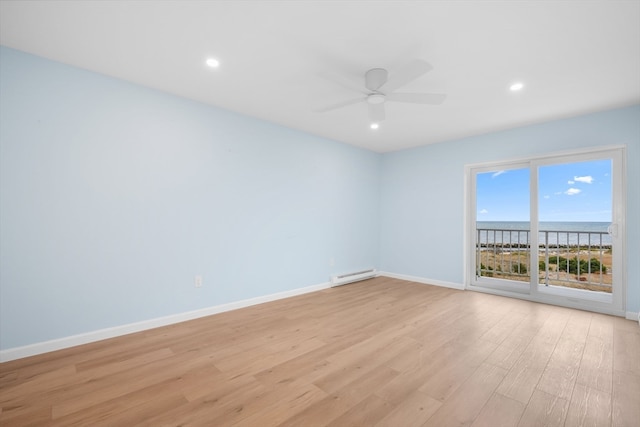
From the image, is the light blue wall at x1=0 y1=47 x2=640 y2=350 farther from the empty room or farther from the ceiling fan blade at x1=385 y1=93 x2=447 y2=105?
the ceiling fan blade at x1=385 y1=93 x2=447 y2=105

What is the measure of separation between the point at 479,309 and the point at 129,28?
178 inches

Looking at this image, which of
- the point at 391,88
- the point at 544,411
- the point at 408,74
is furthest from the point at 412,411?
the point at 391,88

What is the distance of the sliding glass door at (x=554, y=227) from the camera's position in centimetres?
331

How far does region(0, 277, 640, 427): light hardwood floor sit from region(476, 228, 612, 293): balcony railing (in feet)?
4.41

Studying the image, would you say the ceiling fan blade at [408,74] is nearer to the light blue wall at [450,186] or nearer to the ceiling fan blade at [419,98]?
the ceiling fan blade at [419,98]

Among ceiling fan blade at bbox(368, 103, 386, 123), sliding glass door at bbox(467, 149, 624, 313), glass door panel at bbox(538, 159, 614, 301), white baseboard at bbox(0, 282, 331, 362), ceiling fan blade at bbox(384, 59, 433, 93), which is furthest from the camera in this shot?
glass door panel at bbox(538, 159, 614, 301)

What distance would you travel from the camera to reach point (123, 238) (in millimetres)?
2604

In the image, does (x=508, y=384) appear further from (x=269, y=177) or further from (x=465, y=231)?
(x=269, y=177)

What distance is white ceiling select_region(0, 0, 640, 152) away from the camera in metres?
1.74

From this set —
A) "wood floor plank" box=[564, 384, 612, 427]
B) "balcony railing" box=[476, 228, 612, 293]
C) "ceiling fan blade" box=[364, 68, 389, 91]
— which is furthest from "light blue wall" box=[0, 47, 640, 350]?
"wood floor plank" box=[564, 384, 612, 427]

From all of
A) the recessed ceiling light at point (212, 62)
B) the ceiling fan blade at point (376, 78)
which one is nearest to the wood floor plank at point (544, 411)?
the ceiling fan blade at point (376, 78)

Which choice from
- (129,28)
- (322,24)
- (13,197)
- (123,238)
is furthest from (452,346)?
(13,197)

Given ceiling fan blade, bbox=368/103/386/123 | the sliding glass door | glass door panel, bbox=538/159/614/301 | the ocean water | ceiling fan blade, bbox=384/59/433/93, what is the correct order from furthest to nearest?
the ocean water, glass door panel, bbox=538/159/614/301, the sliding glass door, ceiling fan blade, bbox=368/103/386/123, ceiling fan blade, bbox=384/59/433/93

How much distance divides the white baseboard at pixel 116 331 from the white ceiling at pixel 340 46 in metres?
2.42
